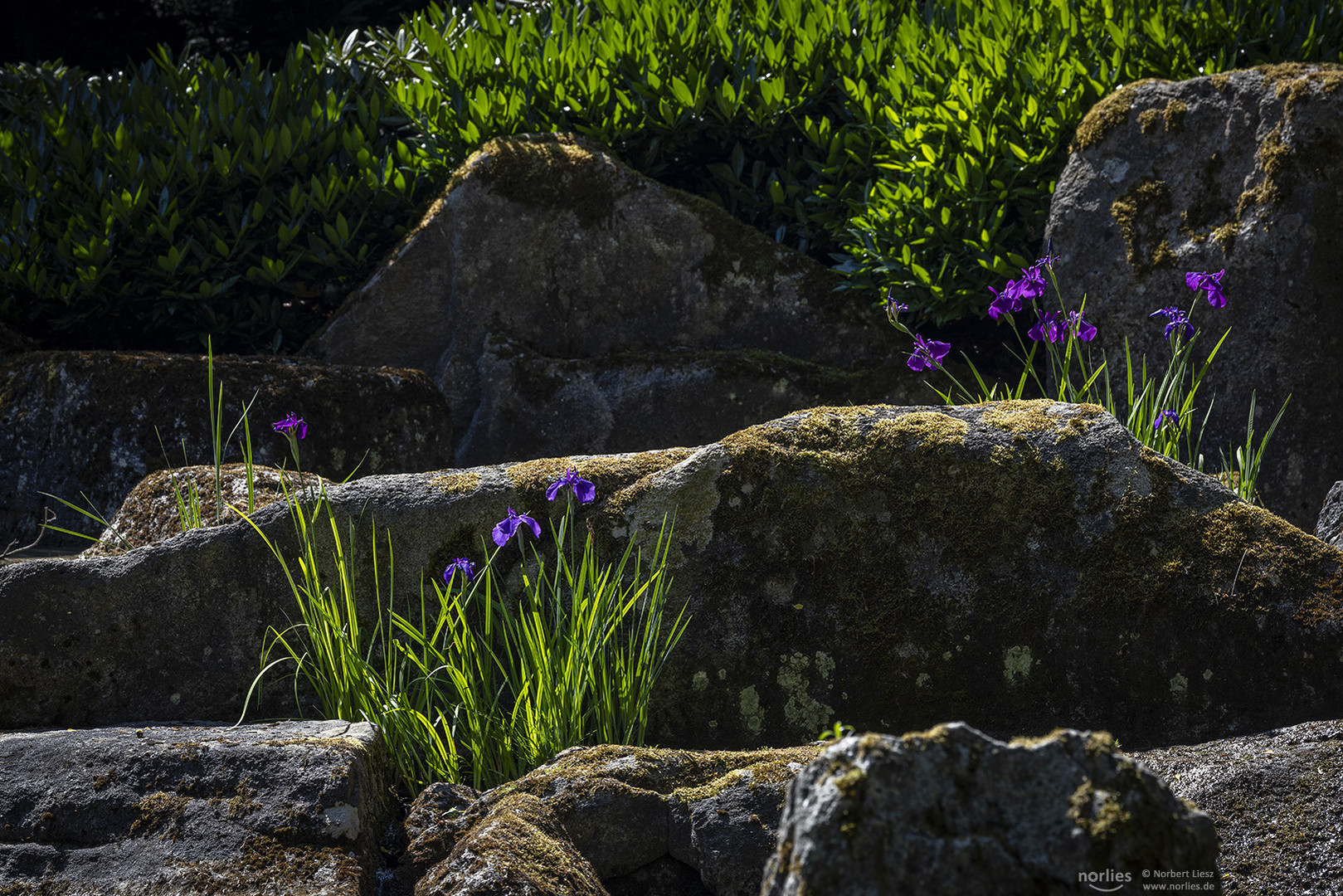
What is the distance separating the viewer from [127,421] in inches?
168

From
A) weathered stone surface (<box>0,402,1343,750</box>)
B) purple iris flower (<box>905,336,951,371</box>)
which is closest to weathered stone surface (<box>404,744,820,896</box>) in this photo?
weathered stone surface (<box>0,402,1343,750</box>)

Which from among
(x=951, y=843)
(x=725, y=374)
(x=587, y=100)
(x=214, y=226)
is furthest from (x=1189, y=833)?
(x=214, y=226)

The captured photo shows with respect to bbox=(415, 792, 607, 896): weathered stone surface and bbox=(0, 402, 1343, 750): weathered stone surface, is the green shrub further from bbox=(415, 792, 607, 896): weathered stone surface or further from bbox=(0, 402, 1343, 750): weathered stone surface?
bbox=(415, 792, 607, 896): weathered stone surface

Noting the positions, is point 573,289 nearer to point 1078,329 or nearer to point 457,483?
point 1078,329

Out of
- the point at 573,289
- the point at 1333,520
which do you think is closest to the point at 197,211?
the point at 573,289

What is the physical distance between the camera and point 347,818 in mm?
1874

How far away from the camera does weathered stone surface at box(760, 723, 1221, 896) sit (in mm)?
1130

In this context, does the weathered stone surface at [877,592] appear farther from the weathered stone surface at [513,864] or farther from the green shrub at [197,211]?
the green shrub at [197,211]

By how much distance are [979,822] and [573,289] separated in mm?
4258

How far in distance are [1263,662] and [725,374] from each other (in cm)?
273

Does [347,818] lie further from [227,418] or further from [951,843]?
[227,418]

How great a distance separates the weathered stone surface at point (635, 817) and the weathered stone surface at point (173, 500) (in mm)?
1567

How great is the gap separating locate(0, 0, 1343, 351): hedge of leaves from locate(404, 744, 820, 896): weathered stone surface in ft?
10.6

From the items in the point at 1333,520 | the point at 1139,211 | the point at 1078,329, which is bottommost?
the point at 1333,520
